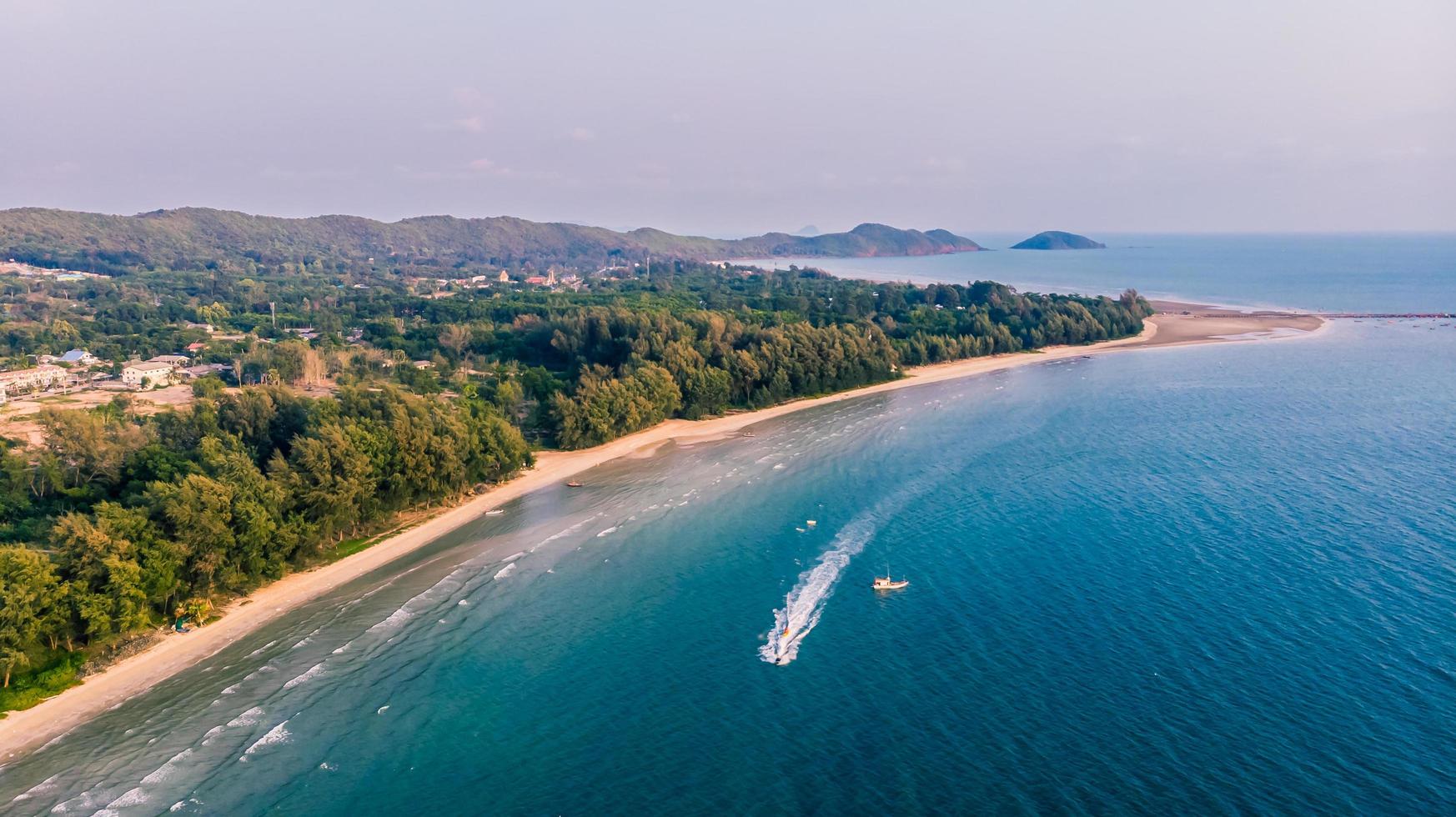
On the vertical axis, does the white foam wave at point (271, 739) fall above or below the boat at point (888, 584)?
below

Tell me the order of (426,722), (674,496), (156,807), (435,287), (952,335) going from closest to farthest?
(156,807) < (426,722) < (674,496) < (952,335) < (435,287)

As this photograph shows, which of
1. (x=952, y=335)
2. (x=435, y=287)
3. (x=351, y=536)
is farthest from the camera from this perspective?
(x=435, y=287)

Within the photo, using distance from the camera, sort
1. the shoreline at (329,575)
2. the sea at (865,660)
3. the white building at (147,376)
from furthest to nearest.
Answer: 1. the white building at (147,376)
2. the shoreline at (329,575)
3. the sea at (865,660)

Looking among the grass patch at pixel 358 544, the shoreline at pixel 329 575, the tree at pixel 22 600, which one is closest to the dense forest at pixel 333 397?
the tree at pixel 22 600

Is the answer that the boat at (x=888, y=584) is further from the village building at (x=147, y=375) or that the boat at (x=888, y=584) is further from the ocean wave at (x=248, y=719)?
the village building at (x=147, y=375)

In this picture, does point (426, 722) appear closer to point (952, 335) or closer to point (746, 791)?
point (746, 791)


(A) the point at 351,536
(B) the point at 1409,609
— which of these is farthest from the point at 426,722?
(B) the point at 1409,609

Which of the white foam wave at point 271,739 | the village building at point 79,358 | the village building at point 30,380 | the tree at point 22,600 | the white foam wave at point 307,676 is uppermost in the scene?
the village building at point 79,358
